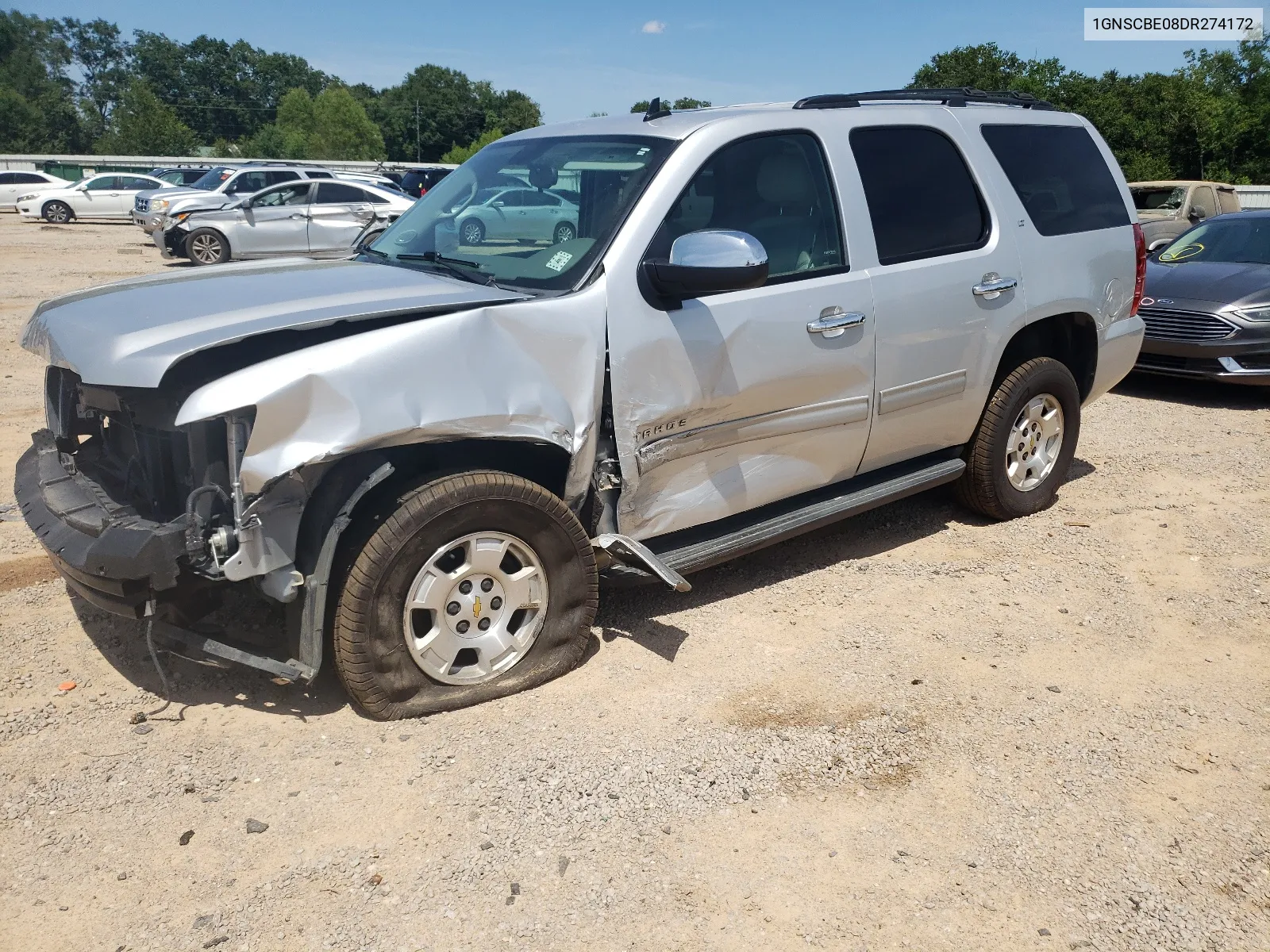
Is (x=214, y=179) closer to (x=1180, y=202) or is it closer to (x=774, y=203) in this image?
(x=1180, y=202)

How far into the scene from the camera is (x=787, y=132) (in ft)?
13.9

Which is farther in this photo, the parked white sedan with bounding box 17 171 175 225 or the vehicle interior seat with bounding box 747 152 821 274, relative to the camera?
the parked white sedan with bounding box 17 171 175 225

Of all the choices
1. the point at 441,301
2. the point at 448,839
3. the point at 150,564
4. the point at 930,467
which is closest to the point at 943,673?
the point at 930,467

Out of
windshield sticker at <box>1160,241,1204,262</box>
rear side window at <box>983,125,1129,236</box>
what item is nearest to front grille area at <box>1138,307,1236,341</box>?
windshield sticker at <box>1160,241,1204,262</box>

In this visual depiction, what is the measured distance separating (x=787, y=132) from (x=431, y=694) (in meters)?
2.62

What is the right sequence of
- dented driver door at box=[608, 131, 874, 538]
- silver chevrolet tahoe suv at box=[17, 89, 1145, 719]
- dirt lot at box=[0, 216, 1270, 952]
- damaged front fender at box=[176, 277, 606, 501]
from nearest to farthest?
dirt lot at box=[0, 216, 1270, 952] < damaged front fender at box=[176, 277, 606, 501] < silver chevrolet tahoe suv at box=[17, 89, 1145, 719] < dented driver door at box=[608, 131, 874, 538]

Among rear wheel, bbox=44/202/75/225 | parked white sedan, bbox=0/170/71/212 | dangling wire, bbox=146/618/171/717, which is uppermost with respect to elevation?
parked white sedan, bbox=0/170/71/212

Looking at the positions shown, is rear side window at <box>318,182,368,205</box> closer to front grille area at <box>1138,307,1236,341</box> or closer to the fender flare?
front grille area at <box>1138,307,1236,341</box>

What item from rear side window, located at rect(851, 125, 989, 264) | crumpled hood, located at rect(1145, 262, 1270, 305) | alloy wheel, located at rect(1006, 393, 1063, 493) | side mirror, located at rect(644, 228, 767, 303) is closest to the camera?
side mirror, located at rect(644, 228, 767, 303)

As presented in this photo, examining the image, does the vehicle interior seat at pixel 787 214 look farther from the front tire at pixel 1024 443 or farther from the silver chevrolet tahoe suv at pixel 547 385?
the front tire at pixel 1024 443

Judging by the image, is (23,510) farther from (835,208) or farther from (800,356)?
(835,208)

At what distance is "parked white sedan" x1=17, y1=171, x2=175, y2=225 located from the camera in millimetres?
30938

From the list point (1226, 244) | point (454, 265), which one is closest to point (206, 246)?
point (1226, 244)

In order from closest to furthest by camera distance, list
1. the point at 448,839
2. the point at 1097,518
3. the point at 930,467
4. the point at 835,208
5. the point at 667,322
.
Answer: the point at 448,839, the point at 667,322, the point at 835,208, the point at 930,467, the point at 1097,518
